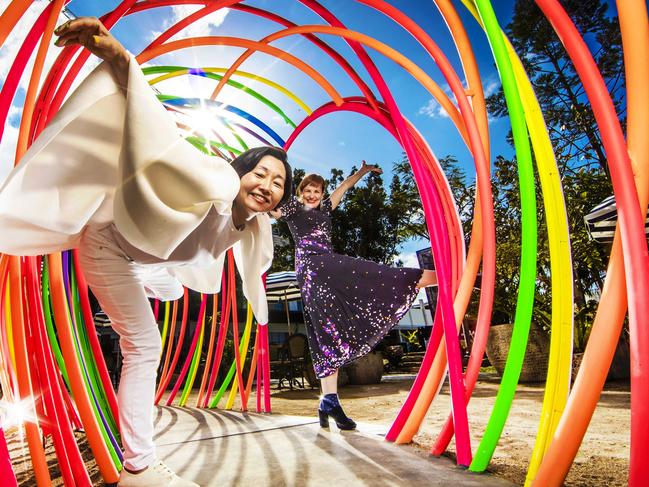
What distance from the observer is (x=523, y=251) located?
1.83 m

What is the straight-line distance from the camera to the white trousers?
5.08 feet

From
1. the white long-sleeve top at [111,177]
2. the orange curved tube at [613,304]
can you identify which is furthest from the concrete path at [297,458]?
the white long-sleeve top at [111,177]

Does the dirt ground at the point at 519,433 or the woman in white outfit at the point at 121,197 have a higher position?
the woman in white outfit at the point at 121,197

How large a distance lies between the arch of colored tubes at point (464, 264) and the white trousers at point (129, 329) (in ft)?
0.91

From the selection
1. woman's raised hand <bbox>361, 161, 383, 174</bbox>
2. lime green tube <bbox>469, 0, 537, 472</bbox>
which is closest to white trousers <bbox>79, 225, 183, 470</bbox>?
lime green tube <bbox>469, 0, 537, 472</bbox>

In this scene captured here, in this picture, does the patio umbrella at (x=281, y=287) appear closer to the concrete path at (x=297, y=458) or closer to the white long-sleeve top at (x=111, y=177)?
the concrete path at (x=297, y=458)

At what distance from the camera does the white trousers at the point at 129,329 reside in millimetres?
1549

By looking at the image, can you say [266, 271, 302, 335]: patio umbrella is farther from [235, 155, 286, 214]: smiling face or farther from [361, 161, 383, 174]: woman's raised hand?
[235, 155, 286, 214]: smiling face

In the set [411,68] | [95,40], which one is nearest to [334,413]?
[411,68]

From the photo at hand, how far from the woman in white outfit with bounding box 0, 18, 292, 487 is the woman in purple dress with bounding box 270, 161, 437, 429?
150 centimetres

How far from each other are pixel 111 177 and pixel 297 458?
1.68 meters

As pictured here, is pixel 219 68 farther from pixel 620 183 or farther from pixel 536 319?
pixel 536 319

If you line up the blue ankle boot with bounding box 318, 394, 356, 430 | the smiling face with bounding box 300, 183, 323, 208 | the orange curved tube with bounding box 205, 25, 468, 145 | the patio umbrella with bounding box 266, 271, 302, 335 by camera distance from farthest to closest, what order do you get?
the patio umbrella with bounding box 266, 271, 302, 335
the smiling face with bounding box 300, 183, 323, 208
the blue ankle boot with bounding box 318, 394, 356, 430
the orange curved tube with bounding box 205, 25, 468, 145

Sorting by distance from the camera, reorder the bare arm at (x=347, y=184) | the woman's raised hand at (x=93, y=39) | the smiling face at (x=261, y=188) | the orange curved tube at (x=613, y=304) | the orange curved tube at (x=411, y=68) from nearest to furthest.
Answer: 1. the orange curved tube at (x=613, y=304)
2. the woman's raised hand at (x=93, y=39)
3. the smiling face at (x=261, y=188)
4. the orange curved tube at (x=411, y=68)
5. the bare arm at (x=347, y=184)
